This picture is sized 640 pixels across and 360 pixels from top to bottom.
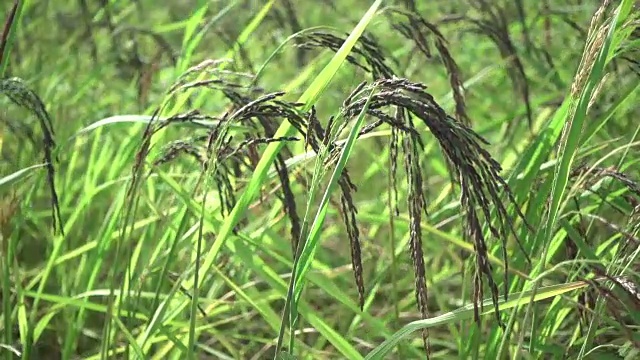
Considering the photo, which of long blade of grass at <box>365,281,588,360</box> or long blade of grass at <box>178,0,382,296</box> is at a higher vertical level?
long blade of grass at <box>178,0,382,296</box>

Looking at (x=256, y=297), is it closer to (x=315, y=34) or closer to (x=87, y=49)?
(x=315, y=34)

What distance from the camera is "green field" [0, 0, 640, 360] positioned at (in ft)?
3.16

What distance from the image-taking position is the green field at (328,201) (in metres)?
0.96

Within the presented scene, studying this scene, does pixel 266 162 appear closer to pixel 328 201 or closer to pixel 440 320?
pixel 328 201

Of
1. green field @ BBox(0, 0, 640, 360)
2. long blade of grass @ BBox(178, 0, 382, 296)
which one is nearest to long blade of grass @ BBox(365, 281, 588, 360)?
green field @ BBox(0, 0, 640, 360)

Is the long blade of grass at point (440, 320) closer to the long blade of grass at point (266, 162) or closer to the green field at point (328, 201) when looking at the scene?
the green field at point (328, 201)

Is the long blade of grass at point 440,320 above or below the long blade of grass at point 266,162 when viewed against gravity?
below

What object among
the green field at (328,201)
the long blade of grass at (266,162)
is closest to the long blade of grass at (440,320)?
the green field at (328,201)

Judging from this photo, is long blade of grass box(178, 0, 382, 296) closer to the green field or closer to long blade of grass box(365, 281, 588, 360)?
the green field

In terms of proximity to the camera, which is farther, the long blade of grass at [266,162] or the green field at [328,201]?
the long blade of grass at [266,162]

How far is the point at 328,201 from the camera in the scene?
42.7 inches

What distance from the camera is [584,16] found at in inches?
93.0

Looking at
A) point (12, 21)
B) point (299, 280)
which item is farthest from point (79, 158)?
point (299, 280)

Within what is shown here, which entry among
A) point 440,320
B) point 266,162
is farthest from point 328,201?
point 440,320
